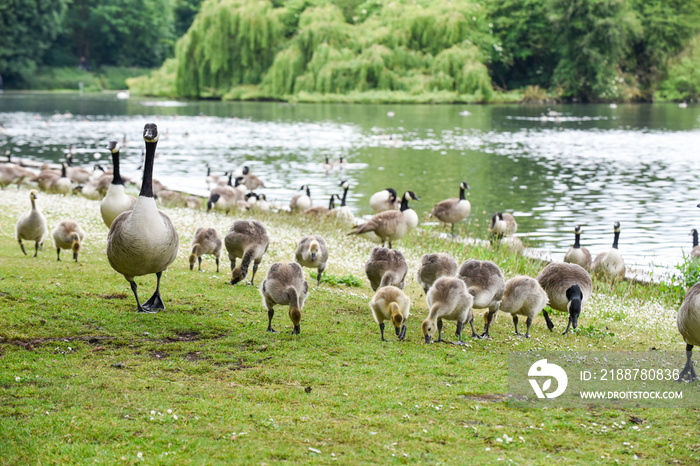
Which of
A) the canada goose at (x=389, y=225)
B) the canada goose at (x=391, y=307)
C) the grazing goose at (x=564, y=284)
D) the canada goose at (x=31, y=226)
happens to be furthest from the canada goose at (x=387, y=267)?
the canada goose at (x=31, y=226)

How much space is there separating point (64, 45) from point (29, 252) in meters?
119

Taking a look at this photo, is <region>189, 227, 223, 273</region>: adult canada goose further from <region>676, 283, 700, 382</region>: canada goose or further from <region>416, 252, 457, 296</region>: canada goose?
<region>676, 283, 700, 382</region>: canada goose

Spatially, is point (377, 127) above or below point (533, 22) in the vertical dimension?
below

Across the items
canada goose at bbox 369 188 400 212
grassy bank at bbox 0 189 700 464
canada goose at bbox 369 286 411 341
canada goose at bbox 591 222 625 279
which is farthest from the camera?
canada goose at bbox 369 188 400 212

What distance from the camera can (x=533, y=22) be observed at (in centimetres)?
8462

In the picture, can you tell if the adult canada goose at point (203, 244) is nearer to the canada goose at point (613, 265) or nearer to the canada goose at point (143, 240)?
the canada goose at point (143, 240)

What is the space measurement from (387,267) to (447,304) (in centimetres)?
194

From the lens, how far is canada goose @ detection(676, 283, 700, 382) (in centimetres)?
723

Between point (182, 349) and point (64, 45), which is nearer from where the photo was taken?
point (182, 349)

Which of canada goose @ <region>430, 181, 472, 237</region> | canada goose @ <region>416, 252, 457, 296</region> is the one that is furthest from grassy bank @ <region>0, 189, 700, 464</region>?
canada goose @ <region>430, 181, 472, 237</region>

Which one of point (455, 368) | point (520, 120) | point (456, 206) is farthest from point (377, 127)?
point (455, 368)

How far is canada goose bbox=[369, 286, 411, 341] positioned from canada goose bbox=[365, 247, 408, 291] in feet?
4.07

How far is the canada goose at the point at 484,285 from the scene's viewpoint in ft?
29.8

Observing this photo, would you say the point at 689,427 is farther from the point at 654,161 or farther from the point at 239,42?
the point at 239,42
